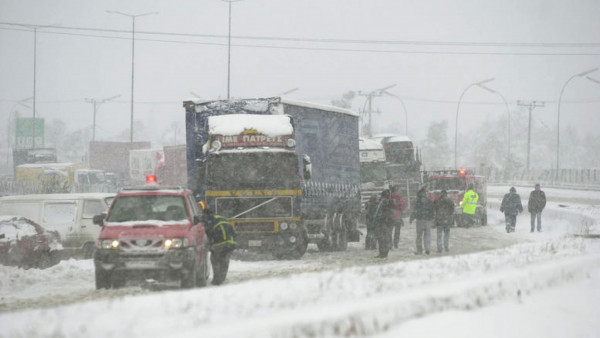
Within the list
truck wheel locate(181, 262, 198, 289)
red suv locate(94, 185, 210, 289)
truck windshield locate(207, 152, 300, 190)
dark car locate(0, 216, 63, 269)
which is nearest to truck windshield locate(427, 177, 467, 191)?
truck windshield locate(207, 152, 300, 190)

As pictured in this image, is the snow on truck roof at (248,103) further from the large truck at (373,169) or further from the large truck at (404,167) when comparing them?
the large truck at (404,167)

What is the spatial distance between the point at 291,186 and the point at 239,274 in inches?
147

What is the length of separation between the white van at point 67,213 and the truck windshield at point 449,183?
800 inches

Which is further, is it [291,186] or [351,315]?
[291,186]

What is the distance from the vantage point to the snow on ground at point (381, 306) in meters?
5.88

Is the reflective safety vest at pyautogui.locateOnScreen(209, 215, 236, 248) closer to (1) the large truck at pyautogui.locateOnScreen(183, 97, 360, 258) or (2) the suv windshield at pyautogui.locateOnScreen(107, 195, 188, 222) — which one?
(2) the suv windshield at pyautogui.locateOnScreen(107, 195, 188, 222)

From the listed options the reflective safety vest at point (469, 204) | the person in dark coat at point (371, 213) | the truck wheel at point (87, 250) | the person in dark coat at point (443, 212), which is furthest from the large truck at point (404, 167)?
the truck wheel at point (87, 250)

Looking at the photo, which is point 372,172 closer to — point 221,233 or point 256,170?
point 256,170

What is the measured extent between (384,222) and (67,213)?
24.3 ft

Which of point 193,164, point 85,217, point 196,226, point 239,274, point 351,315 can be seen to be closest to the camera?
point 351,315

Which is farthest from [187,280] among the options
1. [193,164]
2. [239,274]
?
[193,164]

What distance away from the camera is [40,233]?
17062mm

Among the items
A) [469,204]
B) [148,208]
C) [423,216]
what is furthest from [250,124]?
[469,204]

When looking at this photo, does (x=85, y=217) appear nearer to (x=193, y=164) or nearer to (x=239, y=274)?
(x=193, y=164)
